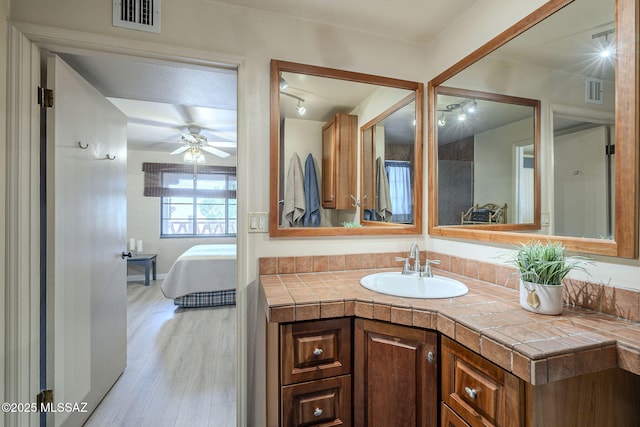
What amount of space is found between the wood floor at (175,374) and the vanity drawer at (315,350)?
3.30ft

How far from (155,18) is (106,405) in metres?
2.33

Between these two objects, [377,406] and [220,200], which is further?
[220,200]

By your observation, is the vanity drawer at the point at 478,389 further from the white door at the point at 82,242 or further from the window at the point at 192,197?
the window at the point at 192,197

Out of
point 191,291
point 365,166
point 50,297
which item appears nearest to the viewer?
point 50,297

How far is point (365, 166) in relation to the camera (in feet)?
6.01

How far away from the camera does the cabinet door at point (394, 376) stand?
41.3 inches

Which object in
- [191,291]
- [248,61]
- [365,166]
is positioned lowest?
[191,291]

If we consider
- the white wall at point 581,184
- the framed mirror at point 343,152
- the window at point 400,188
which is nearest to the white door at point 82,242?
the framed mirror at point 343,152

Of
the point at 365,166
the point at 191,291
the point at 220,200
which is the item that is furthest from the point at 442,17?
the point at 220,200

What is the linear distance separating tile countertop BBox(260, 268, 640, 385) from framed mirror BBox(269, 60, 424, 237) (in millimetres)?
436

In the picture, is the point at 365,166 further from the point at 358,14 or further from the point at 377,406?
the point at 377,406

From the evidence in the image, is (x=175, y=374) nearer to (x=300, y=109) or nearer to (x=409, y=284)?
(x=409, y=284)

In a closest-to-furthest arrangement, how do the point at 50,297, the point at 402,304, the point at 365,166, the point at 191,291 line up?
the point at 402,304 → the point at 50,297 → the point at 365,166 → the point at 191,291

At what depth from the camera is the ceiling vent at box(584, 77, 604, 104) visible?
1004mm
